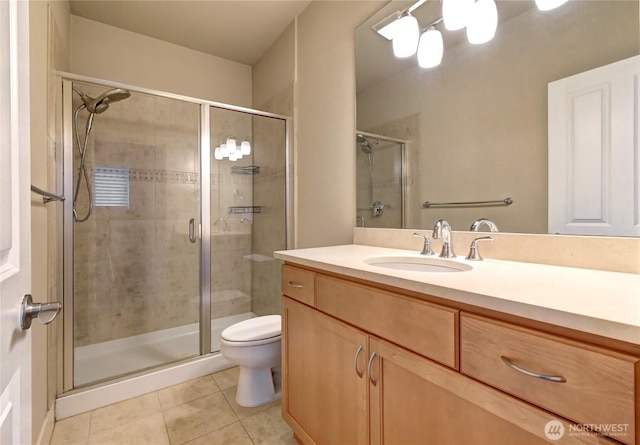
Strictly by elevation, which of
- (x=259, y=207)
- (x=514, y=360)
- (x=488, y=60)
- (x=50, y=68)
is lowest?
(x=514, y=360)

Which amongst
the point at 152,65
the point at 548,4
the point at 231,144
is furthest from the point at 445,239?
the point at 152,65

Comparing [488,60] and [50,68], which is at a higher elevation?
[50,68]

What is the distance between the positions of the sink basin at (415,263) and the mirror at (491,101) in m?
0.23

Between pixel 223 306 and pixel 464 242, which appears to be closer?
pixel 464 242

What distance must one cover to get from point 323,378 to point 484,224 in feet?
→ 2.93

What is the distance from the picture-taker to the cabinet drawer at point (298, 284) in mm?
1183

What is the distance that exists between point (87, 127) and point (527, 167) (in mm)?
2628

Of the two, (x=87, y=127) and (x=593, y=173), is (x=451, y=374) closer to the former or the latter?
(x=593, y=173)

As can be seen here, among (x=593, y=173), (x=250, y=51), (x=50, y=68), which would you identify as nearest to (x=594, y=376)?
(x=593, y=173)

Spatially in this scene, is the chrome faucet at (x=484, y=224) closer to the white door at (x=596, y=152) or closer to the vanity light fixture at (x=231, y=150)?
the white door at (x=596, y=152)

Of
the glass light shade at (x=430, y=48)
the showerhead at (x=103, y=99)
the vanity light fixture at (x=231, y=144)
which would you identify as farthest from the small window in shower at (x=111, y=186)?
the glass light shade at (x=430, y=48)

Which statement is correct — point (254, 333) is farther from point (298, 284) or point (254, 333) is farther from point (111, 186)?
point (111, 186)

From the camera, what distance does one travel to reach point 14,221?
51 centimetres

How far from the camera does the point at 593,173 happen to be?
3.06 ft
